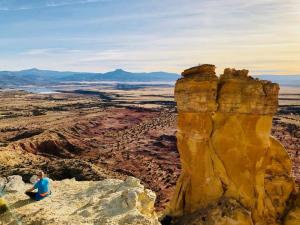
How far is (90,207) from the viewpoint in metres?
11.8

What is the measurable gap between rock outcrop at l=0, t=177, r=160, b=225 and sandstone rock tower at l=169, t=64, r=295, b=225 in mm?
2431

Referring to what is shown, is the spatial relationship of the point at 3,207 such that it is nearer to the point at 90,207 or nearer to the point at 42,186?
the point at 42,186

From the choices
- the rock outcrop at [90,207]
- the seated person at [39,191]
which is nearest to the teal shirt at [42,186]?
the seated person at [39,191]

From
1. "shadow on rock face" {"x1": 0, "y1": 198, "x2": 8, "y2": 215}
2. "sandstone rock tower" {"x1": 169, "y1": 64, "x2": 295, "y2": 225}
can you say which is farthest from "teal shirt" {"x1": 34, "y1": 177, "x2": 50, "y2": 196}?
"sandstone rock tower" {"x1": 169, "y1": 64, "x2": 295, "y2": 225}

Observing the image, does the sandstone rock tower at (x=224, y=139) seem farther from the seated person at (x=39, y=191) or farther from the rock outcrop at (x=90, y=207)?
the seated person at (x=39, y=191)

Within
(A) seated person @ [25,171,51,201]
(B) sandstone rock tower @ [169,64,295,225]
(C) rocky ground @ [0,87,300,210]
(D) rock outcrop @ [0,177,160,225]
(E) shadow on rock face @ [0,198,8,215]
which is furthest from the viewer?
(C) rocky ground @ [0,87,300,210]

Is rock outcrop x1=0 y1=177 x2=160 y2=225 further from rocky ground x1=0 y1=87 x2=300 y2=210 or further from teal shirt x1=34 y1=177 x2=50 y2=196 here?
rocky ground x1=0 y1=87 x2=300 y2=210

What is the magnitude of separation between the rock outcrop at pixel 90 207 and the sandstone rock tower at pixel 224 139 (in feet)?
7.98

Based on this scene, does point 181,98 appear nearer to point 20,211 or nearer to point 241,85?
point 241,85

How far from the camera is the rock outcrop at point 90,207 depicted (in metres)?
10.8

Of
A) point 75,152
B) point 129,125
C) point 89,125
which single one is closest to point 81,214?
point 75,152

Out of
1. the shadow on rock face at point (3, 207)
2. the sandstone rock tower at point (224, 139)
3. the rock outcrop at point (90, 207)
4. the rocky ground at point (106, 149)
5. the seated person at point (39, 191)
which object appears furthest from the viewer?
the rocky ground at point (106, 149)

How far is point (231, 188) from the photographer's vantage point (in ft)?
45.6

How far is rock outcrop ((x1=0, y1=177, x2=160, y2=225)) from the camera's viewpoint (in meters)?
10.8
